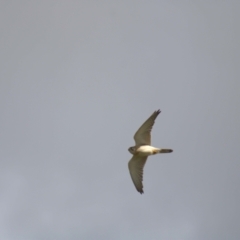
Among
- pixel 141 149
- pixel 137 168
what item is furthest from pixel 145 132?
pixel 137 168

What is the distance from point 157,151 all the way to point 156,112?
2026 mm

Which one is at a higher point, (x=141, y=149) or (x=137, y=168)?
(x=141, y=149)

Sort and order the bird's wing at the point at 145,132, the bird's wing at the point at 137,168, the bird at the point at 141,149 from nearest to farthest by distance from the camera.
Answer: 1. the bird at the point at 141,149
2. the bird's wing at the point at 145,132
3. the bird's wing at the point at 137,168

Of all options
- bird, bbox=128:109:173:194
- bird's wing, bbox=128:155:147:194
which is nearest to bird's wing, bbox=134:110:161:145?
bird, bbox=128:109:173:194

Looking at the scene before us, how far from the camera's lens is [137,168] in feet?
72.4

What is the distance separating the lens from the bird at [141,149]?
21311 millimetres

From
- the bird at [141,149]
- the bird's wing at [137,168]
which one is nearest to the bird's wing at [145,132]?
the bird at [141,149]

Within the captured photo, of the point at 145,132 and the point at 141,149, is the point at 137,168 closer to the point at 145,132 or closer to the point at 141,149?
the point at 141,149

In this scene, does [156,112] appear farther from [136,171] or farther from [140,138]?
[136,171]

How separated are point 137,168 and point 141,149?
4.31 feet

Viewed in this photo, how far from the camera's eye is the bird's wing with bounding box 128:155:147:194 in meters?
21.9

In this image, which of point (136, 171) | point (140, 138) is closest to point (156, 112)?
point (140, 138)

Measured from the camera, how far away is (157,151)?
2083 cm

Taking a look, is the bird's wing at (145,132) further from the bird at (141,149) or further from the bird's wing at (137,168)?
the bird's wing at (137,168)
